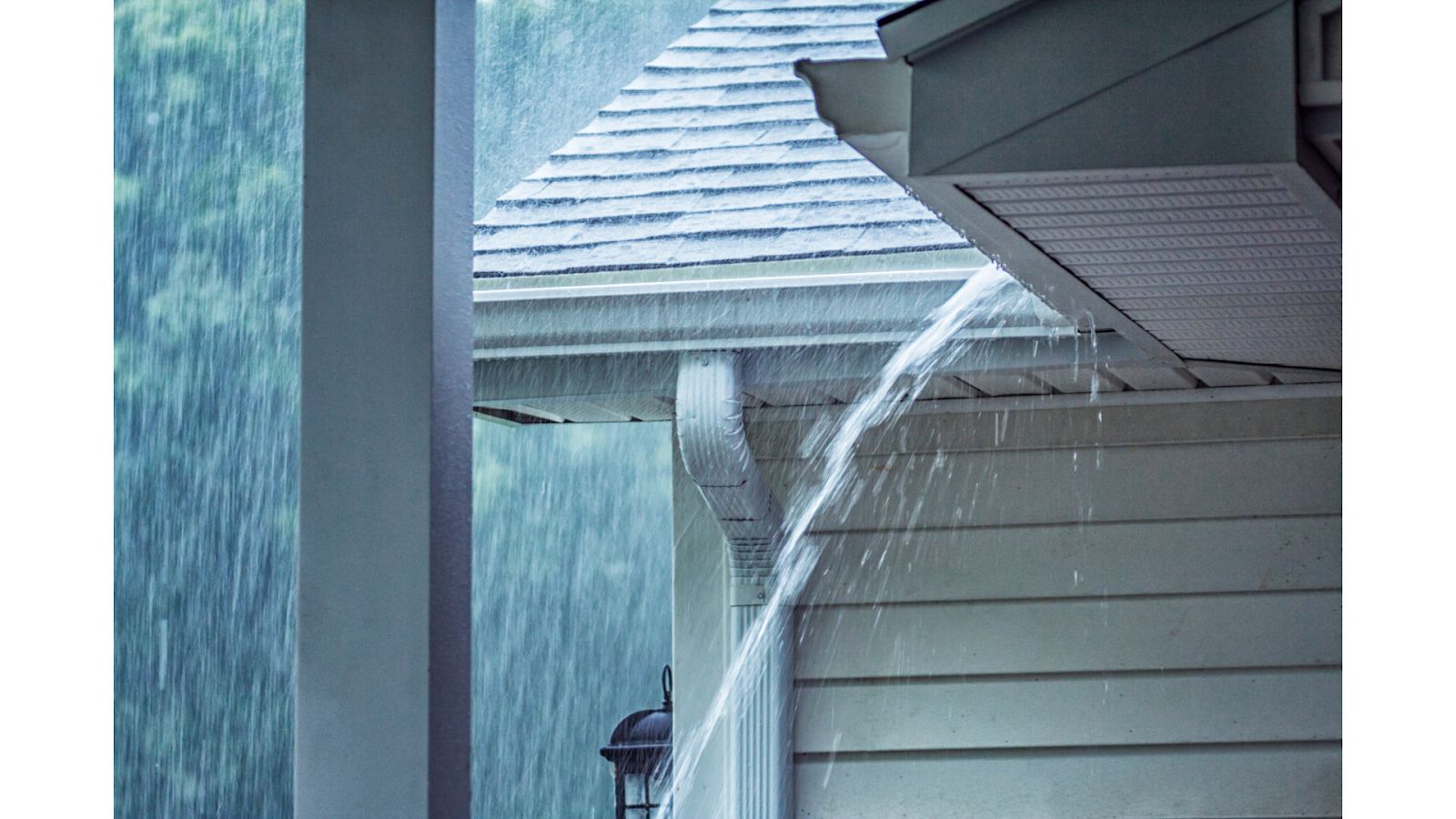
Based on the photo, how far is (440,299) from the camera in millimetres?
1362

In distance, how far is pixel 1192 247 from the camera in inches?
80.0

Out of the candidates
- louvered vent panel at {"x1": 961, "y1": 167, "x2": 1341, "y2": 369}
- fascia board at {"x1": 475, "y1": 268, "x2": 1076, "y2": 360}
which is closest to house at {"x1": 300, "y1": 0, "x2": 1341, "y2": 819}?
fascia board at {"x1": 475, "y1": 268, "x2": 1076, "y2": 360}

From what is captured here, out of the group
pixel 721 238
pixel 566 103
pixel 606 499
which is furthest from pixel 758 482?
pixel 606 499

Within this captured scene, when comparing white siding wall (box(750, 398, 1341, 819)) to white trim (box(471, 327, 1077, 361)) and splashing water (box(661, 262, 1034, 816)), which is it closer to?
splashing water (box(661, 262, 1034, 816))

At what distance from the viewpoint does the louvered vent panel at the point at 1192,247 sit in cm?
170

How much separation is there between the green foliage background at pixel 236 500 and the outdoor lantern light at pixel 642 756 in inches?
297

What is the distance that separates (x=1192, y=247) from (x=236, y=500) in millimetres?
12999

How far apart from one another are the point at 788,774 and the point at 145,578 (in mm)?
10384

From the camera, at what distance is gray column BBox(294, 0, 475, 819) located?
4.32 ft

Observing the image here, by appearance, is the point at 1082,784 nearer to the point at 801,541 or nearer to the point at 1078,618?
the point at 1078,618

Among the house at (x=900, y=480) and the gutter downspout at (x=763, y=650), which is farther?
the gutter downspout at (x=763, y=650)

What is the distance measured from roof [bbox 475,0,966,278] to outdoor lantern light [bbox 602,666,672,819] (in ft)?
5.30

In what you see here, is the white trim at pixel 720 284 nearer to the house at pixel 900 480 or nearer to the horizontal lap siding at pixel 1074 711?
the house at pixel 900 480

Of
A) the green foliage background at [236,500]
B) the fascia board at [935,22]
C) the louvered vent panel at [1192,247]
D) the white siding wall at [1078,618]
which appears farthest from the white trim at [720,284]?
the green foliage background at [236,500]
